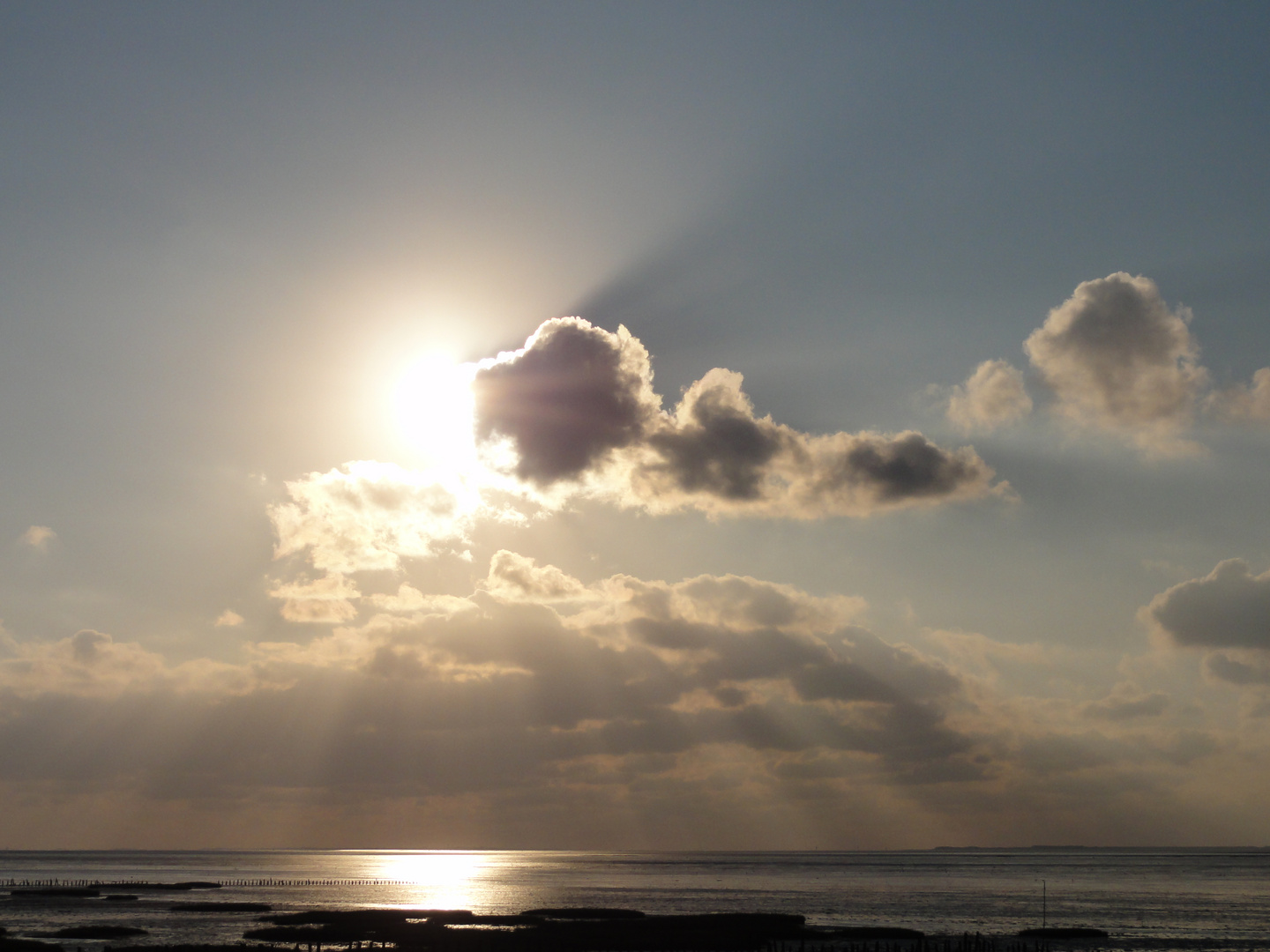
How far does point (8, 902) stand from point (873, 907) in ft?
387

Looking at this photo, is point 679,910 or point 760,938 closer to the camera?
point 760,938

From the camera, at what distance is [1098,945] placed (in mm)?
92625

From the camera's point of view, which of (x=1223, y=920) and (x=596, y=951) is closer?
(x=596, y=951)

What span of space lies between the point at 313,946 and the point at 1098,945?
69958 millimetres

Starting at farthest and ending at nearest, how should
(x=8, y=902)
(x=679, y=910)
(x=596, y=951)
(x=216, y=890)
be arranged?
(x=216, y=890), (x=8, y=902), (x=679, y=910), (x=596, y=951)

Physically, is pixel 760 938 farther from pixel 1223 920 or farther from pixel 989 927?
pixel 1223 920

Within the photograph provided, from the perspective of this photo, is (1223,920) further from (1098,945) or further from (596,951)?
(596,951)

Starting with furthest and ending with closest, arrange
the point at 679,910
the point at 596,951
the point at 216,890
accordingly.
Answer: the point at 216,890, the point at 679,910, the point at 596,951

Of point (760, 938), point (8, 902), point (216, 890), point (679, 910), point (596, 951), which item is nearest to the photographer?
point (596, 951)

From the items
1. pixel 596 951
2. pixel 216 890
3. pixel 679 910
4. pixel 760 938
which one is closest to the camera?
pixel 596 951

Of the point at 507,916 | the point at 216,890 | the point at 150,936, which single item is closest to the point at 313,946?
the point at 150,936

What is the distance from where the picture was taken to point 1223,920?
117438 millimetres

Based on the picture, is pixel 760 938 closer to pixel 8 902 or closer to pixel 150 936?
pixel 150 936

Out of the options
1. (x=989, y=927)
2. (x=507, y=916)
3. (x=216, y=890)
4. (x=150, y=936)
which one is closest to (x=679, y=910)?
(x=507, y=916)
